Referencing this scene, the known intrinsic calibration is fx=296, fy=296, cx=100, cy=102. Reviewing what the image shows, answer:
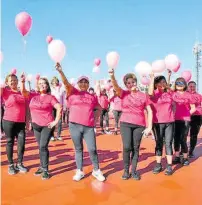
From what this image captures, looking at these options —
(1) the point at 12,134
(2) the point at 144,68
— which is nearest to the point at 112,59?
(2) the point at 144,68

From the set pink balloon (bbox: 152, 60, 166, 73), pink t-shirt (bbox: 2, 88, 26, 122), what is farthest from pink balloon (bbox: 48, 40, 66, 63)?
pink balloon (bbox: 152, 60, 166, 73)

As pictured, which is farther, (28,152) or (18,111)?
(28,152)

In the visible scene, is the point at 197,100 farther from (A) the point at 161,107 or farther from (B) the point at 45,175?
(B) the point at 45,175

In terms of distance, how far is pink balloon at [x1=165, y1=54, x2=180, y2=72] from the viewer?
19.6ft

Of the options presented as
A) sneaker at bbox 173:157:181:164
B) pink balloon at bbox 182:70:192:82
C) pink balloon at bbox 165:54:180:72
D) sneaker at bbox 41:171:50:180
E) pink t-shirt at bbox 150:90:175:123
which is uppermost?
pink balloon at bbox 165:54:180:72

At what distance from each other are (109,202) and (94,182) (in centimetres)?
92

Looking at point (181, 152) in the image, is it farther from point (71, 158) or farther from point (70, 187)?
point (70, 187)

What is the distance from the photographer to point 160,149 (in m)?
5.59

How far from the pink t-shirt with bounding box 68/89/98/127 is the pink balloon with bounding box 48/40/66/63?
0.60 m

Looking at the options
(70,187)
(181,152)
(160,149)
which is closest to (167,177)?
(160,149)

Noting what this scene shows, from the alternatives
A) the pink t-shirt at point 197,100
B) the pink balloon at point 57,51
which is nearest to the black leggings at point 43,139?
the pink balloon at point 57,51

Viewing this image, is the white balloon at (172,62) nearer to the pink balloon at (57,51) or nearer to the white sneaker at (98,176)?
the pink balloon at (57,51)

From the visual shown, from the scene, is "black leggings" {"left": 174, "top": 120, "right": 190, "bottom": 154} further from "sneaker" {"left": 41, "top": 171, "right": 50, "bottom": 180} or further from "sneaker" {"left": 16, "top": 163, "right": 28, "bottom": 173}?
"sneaker" {"left": 16, "top": 163, "right": 28, "bottom": 173}

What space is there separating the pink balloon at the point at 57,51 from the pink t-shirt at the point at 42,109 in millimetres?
730
